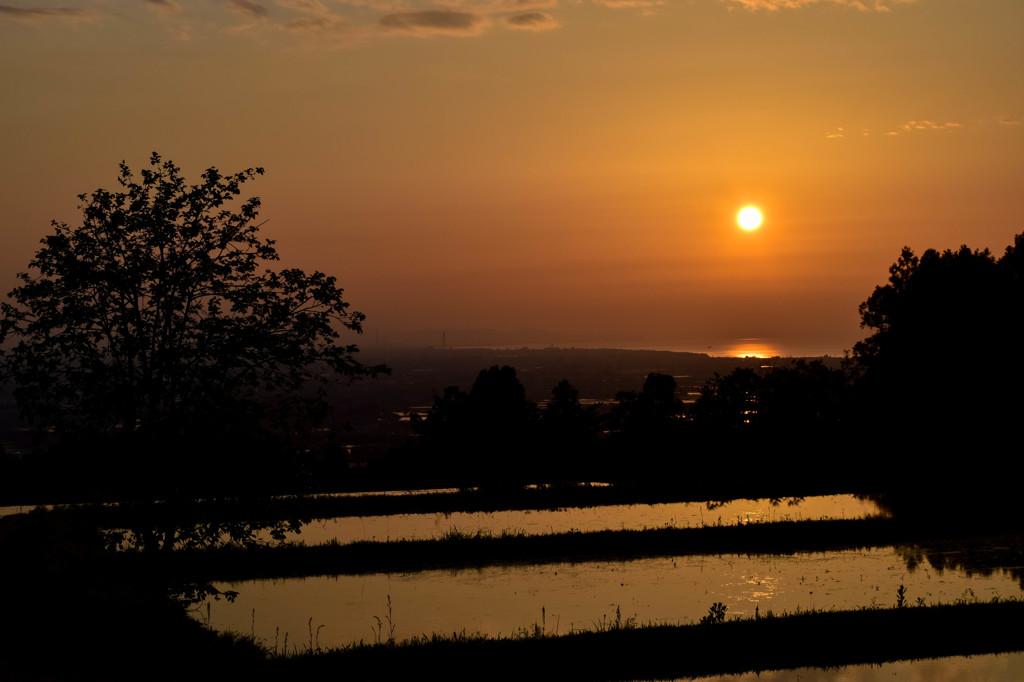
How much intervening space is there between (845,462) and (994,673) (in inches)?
1156

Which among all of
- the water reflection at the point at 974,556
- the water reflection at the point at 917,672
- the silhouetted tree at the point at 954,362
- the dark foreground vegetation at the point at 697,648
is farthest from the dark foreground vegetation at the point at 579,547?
the silhouetted tree at the point at 954,362

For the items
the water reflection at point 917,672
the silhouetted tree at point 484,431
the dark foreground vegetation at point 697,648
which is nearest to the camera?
the water reflection at point 917,672

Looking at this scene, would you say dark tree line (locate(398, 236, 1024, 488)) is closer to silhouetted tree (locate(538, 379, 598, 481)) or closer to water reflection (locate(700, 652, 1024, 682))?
silhouetted tree (locate(538, 379, 598, 481))

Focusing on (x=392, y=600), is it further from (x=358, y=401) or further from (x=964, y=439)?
(x=358, y=401)

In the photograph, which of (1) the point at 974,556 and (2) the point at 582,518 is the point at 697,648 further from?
(2) the point at 582,518

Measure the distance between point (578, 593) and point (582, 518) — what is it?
9750 mm

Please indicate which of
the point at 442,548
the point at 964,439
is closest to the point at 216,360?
the point at 442,548

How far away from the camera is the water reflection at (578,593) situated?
1912cm

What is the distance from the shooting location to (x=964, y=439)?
44344mm

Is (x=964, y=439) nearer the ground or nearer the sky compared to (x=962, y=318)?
nearer the ground

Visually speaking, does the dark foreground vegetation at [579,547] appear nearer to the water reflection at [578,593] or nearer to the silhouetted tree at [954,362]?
the water reflection at [578,593]

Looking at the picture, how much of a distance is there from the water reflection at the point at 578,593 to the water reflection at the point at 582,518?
13.4ft

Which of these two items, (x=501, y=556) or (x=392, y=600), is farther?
(x=501, y=556)

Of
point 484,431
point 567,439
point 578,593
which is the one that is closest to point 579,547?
point 578,593
